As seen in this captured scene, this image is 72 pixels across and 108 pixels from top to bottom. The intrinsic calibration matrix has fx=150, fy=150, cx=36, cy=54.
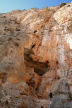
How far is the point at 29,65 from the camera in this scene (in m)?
13.2

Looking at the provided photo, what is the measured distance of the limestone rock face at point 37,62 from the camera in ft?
35.4

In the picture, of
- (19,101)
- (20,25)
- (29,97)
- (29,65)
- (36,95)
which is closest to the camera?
(19,101)

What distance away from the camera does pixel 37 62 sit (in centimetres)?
1354

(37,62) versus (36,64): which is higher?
(37,62)

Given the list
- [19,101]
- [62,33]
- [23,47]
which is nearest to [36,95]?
[19,101]

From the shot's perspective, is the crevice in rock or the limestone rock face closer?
the limestone rock face

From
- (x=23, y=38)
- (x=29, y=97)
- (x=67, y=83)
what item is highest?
(x=23, y=38)

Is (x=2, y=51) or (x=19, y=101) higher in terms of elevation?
(x=2, y=51)

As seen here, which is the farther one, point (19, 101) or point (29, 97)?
point (29, 97)

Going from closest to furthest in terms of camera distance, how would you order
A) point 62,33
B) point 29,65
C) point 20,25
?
point 29,65 < point 62,33 < point 20,25

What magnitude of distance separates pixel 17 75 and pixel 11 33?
17.4 feet

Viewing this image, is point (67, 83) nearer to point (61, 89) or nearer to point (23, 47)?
point (61, 89)

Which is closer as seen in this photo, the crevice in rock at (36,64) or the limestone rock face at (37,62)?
the limestone rock face at (37,62)

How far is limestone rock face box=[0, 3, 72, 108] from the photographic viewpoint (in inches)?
425
